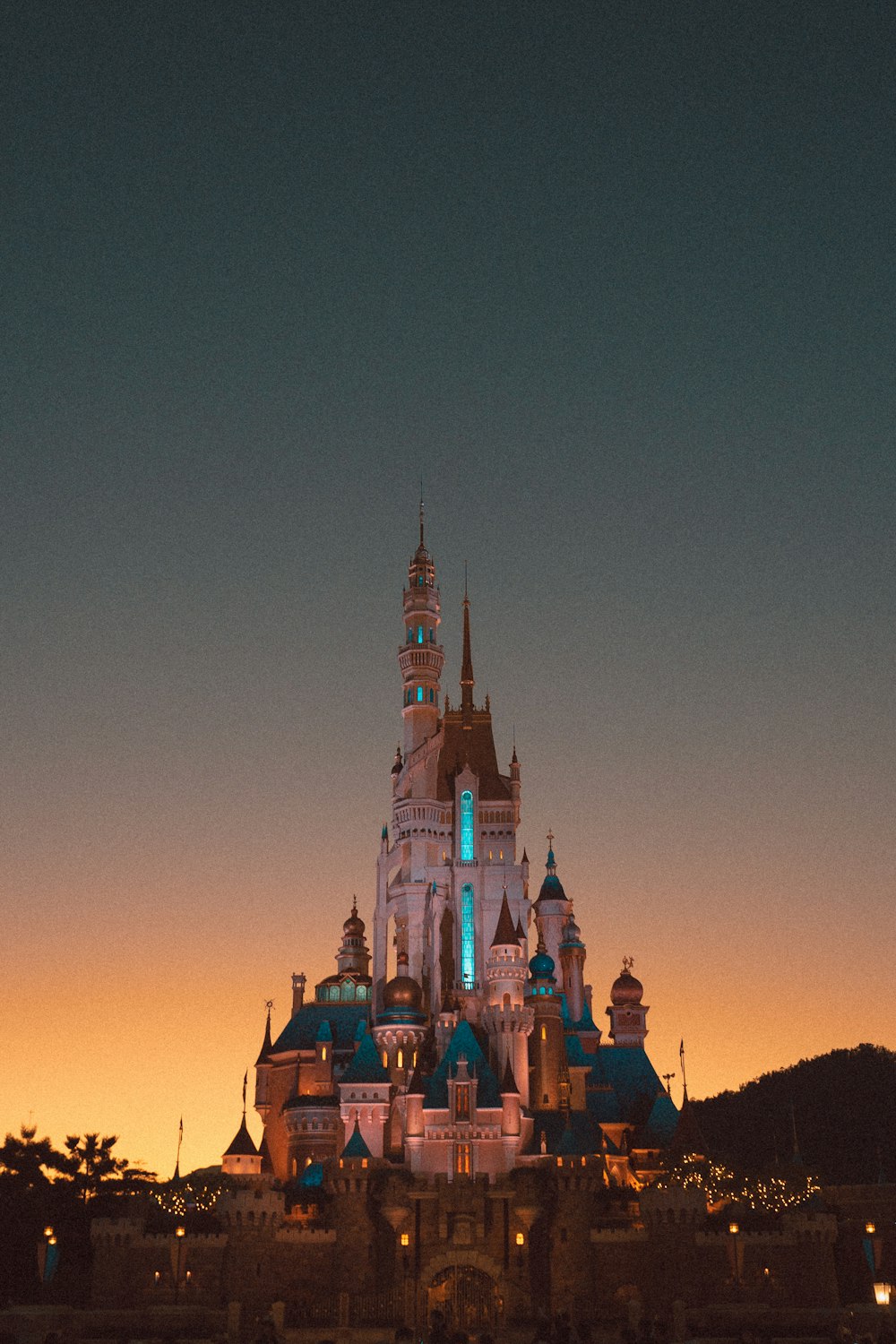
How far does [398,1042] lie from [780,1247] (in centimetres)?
2614

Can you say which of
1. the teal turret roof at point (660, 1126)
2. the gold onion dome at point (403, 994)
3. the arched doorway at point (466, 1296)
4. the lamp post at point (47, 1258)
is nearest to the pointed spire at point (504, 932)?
the gold onion dome at point (403, 994)

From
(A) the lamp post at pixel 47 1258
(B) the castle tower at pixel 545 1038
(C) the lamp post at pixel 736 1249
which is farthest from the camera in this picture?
(B) the castle tower at pixel 545 1038

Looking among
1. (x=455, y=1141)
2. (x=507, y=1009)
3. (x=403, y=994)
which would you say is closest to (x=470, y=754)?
(x=403, y=994)

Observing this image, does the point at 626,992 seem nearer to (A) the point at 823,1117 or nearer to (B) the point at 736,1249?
(A) the point at 823,1117

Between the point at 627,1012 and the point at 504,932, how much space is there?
753 inches

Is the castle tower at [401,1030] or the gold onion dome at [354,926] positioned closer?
the castle tower at [401,1030]

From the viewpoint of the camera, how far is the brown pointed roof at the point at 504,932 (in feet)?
287

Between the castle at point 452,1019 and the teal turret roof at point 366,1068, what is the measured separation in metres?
0.12

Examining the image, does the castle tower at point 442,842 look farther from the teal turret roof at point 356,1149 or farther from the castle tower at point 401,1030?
the teal turret roof at point 356,1149

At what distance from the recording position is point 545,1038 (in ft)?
279

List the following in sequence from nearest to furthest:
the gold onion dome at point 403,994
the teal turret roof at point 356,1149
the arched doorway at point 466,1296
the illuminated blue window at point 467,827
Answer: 1. the arched doorway at point 466,1296
2. the teal turret roof at point 356,1149
3. the gold onion dome at point 403,994
4. the illuminated blue window at point 467,827

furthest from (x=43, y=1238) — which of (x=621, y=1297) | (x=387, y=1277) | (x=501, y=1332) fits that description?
(x=621, y=1297)

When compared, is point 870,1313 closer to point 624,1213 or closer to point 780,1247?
point 780,1247

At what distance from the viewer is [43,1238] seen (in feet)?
241
